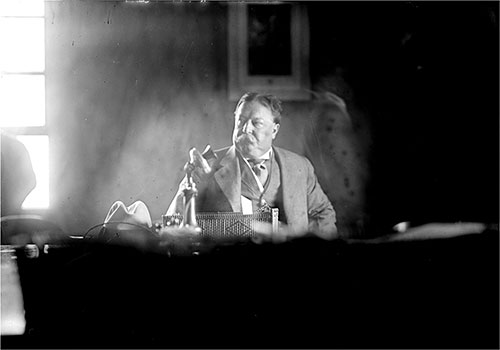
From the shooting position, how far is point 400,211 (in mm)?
1589

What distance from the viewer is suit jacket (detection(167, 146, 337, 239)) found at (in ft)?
5.12

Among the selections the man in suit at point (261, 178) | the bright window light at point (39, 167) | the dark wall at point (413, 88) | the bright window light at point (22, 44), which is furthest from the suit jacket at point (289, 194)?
the bright window light at point (22, 44)

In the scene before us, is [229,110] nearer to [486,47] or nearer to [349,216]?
[349,216]

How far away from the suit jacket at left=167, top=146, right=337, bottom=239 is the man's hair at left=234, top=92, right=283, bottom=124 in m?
0.08

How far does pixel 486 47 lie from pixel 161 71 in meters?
0.74

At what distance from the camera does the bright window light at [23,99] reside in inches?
61.5

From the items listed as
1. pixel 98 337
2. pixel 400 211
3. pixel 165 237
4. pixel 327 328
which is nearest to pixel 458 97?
pixel 400 211

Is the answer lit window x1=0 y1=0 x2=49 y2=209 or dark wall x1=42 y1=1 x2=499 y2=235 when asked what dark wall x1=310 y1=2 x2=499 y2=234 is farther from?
lit window x1=0 y1=0 x2=49 y2=209

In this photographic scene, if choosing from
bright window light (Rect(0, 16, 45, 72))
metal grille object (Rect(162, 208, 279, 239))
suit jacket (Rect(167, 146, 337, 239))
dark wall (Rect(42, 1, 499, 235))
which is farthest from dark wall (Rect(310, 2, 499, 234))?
bright window light (Rect(0, 16, 45, 72))

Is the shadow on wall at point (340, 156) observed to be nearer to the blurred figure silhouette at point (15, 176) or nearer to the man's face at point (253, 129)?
the man's face at point (253, 129)

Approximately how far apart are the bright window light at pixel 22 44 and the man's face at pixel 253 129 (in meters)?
0.46

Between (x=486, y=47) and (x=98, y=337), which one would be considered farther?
(x=486, y=47)

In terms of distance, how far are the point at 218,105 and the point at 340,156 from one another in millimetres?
294

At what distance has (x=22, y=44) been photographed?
5.15 ft
